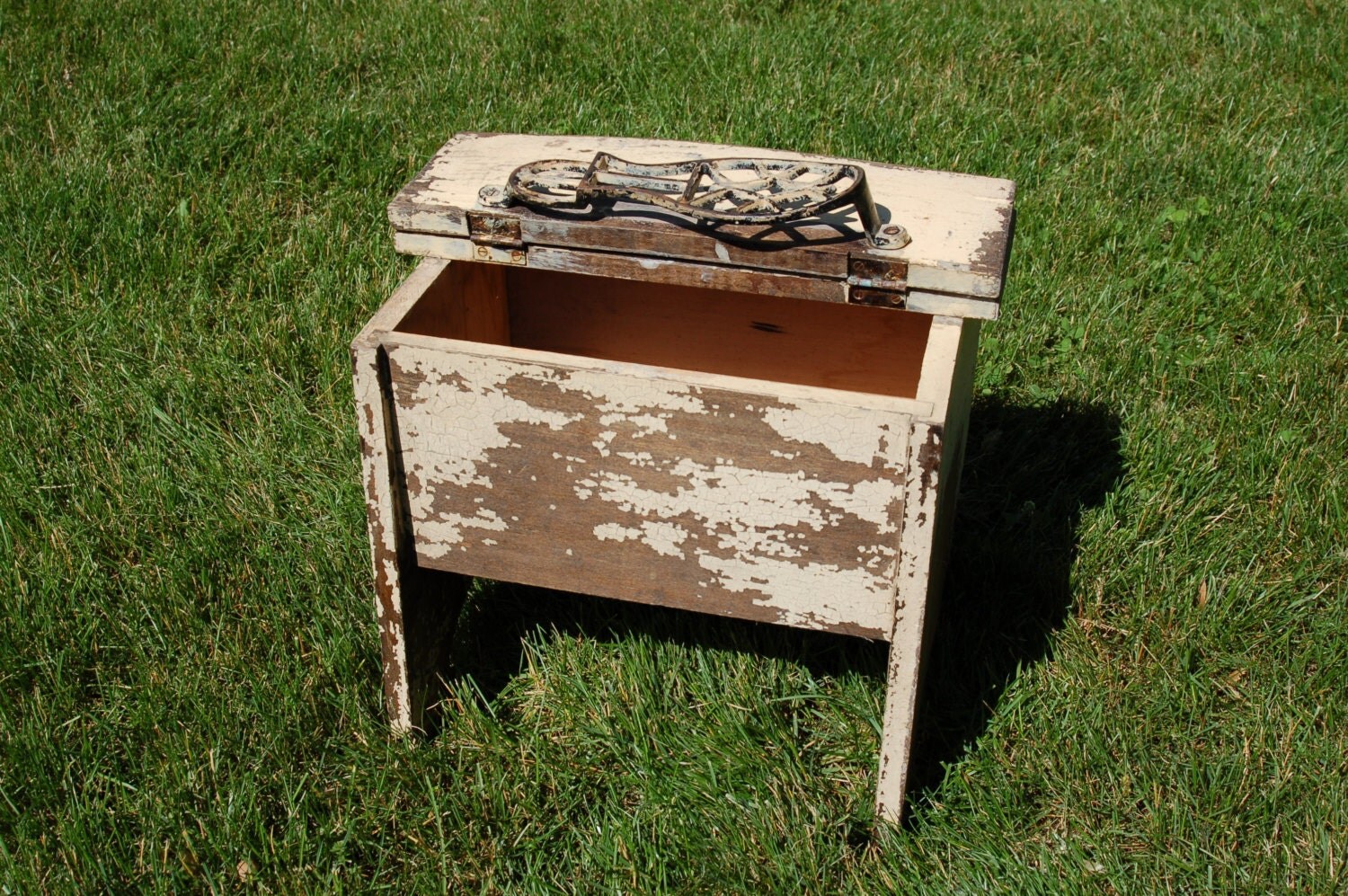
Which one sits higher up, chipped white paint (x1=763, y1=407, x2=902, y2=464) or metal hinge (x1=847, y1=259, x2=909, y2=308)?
metal hinge (x1=847, y1=259, x2=909, y2=308)

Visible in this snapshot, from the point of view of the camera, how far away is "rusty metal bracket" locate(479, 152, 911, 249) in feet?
5.90

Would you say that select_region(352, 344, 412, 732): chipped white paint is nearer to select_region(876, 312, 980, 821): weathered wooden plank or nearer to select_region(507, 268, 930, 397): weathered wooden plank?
select_region(507, 268, 930, 397): weathered wooden plank

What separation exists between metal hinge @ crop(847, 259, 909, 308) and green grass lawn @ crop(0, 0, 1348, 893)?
2.34 feet

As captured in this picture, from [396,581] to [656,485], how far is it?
0.44 meters

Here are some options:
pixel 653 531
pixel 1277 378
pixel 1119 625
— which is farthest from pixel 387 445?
pixel 1277 378

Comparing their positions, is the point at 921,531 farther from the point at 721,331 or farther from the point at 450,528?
the point at 721,331

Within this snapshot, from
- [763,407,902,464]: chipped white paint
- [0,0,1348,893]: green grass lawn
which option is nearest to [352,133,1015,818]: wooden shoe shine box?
[763,407,902,464]: chipped white paint

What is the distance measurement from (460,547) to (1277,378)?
6.09ft

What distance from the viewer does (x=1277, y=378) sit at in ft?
9.37

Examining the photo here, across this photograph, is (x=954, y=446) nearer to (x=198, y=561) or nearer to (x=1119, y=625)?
(x=1119, y=625)

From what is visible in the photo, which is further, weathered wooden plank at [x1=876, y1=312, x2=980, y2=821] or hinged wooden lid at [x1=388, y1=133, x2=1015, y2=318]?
hinged wooden lid at [x1=388, y1=133, x2=1015, y2=318]

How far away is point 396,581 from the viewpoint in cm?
196

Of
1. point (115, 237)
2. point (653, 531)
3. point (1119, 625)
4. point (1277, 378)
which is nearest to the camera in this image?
point (653, 531)

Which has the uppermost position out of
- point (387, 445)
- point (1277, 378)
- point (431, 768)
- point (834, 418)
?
point (834, 418)
